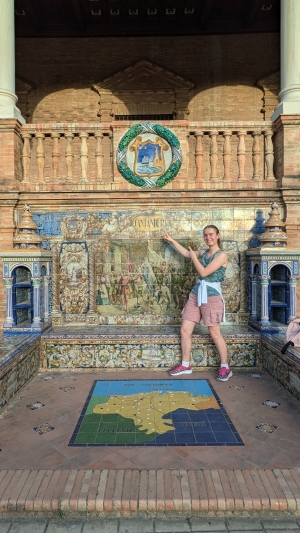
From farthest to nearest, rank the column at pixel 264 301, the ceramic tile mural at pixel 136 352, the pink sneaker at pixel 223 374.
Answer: the column at pixel 264 301 < the ceramic tile mural at pixel 136 352 < the pink sneaker at pixel 223 374

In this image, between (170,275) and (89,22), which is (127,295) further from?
(89,22)

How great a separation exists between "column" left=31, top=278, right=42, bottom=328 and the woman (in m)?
2.37

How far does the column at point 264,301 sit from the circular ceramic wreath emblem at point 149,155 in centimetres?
251

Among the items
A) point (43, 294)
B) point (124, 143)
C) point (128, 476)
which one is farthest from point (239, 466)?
point (124, 143)

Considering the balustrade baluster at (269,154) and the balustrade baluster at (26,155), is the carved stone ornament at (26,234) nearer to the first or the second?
the balustrade baluster at (26,155)

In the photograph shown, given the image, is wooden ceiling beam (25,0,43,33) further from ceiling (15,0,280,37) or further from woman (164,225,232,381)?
woman (164,225,232,381)

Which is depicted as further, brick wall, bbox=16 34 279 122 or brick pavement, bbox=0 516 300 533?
brick wall, bbox=16 34 279 122

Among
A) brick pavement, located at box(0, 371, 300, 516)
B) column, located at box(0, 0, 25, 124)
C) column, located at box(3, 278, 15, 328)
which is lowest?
brick pavement, located at box(0, 371, 300, 516)

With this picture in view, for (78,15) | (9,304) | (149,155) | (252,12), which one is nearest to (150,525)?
(9,304)

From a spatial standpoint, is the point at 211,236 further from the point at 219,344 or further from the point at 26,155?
the point at 26,155

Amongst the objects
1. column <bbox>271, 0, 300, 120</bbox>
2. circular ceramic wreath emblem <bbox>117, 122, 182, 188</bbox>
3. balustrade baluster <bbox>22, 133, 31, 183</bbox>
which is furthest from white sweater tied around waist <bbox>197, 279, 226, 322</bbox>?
balustrade baluster <bbox>22, 133, 31, 183</bbox>

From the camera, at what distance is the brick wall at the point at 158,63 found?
413 inches

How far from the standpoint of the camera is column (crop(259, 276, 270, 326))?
5777mm

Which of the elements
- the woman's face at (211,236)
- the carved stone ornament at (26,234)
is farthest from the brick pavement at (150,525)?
the carved stone ornament at (26,234)
